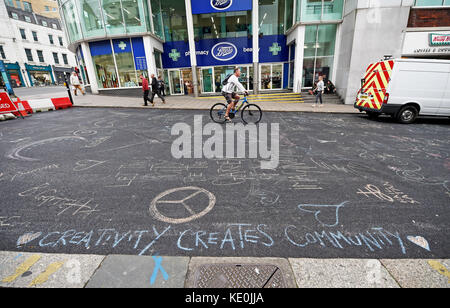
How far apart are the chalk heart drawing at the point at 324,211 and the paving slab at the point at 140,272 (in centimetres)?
179

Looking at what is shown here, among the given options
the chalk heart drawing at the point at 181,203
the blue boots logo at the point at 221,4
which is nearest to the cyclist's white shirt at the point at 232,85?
the chalk heart drawing at the point at 181,203

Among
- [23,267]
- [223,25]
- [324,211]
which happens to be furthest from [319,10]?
[23,267]

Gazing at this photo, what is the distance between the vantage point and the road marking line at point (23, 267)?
1.85m

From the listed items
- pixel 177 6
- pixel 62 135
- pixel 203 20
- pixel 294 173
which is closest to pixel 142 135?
pixel 62 135

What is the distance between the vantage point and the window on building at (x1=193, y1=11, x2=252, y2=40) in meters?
19.6

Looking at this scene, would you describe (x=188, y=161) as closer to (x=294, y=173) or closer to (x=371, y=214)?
(x=294, y=173)

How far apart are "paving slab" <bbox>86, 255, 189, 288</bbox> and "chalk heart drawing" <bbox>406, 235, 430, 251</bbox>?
2.55 meters

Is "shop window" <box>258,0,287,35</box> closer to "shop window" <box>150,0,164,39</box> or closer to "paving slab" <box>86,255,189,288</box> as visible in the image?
"shop window" <box>150,0,164,39</box>

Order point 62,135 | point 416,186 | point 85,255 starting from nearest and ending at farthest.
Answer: point 85,255 < point 416,186 < point 62,135

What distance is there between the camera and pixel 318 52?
16.6m

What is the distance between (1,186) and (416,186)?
24.5 ft

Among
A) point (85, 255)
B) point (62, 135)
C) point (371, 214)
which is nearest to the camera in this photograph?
point (85, 255)
